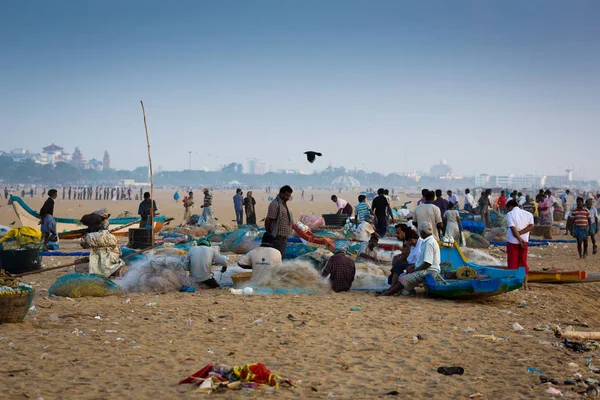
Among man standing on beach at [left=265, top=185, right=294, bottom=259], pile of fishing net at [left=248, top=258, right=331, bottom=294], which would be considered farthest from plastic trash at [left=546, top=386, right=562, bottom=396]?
man standing on beach at [left=265, top=185, right=294, bottom=259]

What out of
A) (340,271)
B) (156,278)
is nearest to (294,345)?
(340,271)

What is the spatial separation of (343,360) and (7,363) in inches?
111

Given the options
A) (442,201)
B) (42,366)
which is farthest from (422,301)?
(442,201)

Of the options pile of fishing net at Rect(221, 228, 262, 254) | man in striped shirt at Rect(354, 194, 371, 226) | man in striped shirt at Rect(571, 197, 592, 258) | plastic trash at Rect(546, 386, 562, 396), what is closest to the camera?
plastic trash at Rect(546, 386, 562, 396)

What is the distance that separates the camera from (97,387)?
15.9 ft

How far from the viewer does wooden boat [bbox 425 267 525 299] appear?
27.6 ft

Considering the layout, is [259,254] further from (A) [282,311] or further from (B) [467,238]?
(B) [467,238]

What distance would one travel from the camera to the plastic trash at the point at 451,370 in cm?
549

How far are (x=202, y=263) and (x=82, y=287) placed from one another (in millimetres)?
1703

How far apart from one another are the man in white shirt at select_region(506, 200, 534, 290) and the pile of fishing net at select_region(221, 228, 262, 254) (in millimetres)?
6161

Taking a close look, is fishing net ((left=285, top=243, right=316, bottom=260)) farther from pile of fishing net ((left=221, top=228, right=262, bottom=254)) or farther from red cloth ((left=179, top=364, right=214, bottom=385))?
red cloth ((left=179, top=364, right=214, bottom=385))

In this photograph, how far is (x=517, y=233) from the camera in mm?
9531

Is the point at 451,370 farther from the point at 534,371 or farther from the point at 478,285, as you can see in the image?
the point at 478,285

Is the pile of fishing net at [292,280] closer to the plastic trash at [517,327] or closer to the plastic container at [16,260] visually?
the plastic trash at [517,327]
